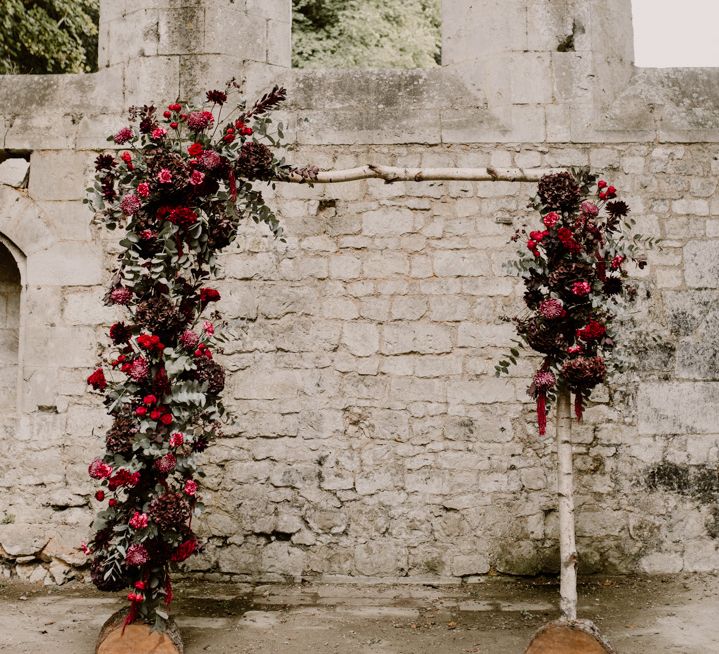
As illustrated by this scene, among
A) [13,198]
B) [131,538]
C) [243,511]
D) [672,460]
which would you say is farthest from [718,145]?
[13,198]

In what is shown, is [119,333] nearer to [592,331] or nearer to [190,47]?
[592,331]

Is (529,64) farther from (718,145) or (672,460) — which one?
(672,460)

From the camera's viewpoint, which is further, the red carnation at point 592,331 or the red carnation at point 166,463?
the red carnation at point 592,331

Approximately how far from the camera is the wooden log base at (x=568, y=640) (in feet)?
11.2

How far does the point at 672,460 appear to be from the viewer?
16.3ft

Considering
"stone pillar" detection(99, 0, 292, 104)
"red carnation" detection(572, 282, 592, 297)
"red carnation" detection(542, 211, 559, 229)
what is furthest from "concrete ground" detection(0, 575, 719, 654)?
"stone pillar" detection(99, 0, 292, 104)

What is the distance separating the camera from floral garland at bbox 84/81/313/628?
11.5 feet

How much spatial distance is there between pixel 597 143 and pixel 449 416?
2.11 m

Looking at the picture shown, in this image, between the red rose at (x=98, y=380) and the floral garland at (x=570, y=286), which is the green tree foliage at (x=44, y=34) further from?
the floral garland at (x=570, y=286)

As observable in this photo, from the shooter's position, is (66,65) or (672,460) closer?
(672,460)

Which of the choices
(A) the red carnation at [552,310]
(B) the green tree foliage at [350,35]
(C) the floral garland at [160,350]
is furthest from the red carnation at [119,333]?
(B) the green tree foliage at [350,35]

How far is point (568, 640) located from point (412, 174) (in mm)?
2444

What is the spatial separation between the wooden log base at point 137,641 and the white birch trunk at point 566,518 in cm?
185

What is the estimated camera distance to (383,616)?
4.30m
